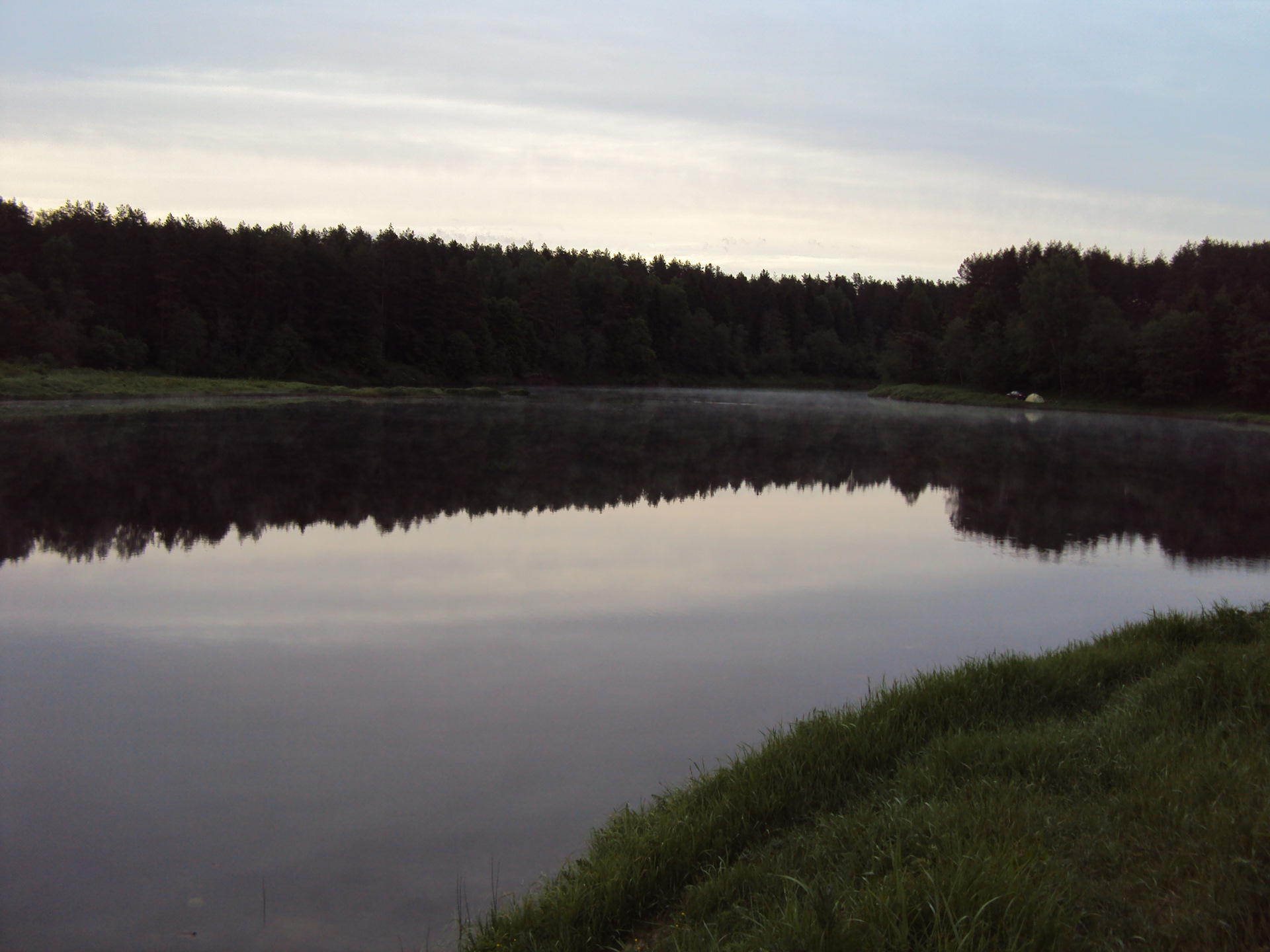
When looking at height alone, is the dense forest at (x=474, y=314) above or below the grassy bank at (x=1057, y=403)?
above

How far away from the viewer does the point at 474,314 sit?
91.8 metres

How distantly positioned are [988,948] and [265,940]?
3117 millimetres

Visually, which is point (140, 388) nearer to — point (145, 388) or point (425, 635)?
point (145, 388)

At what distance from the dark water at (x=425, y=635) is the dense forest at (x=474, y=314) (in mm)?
45318

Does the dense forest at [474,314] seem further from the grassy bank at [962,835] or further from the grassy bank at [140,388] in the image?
the grassy bank at [962,835]

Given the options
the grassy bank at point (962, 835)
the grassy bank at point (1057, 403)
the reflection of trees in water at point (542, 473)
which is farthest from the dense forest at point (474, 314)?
the grassy bank at point (962, 835)

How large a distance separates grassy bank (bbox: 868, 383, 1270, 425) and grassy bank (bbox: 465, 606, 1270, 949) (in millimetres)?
62418

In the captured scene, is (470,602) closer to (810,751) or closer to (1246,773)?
(810,751)

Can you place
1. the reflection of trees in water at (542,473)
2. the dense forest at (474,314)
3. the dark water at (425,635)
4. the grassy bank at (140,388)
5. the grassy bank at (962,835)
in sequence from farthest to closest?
the dense forest at (474,314) < the grassy bank at (140,388) < the reflection of trees in water at (542,473) < the dark water at (425,635) < the grassy bank at (962,835)

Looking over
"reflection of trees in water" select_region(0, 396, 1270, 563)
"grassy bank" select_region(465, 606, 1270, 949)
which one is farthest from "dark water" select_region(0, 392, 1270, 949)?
"grassy bank" select_region(465, 606, 1270, 949)

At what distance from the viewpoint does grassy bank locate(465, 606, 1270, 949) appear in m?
3.49

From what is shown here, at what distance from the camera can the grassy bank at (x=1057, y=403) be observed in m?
62.6

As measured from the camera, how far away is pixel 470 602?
34.1ft

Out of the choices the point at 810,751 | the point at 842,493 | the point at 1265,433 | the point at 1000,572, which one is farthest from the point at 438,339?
the point at 810,751
